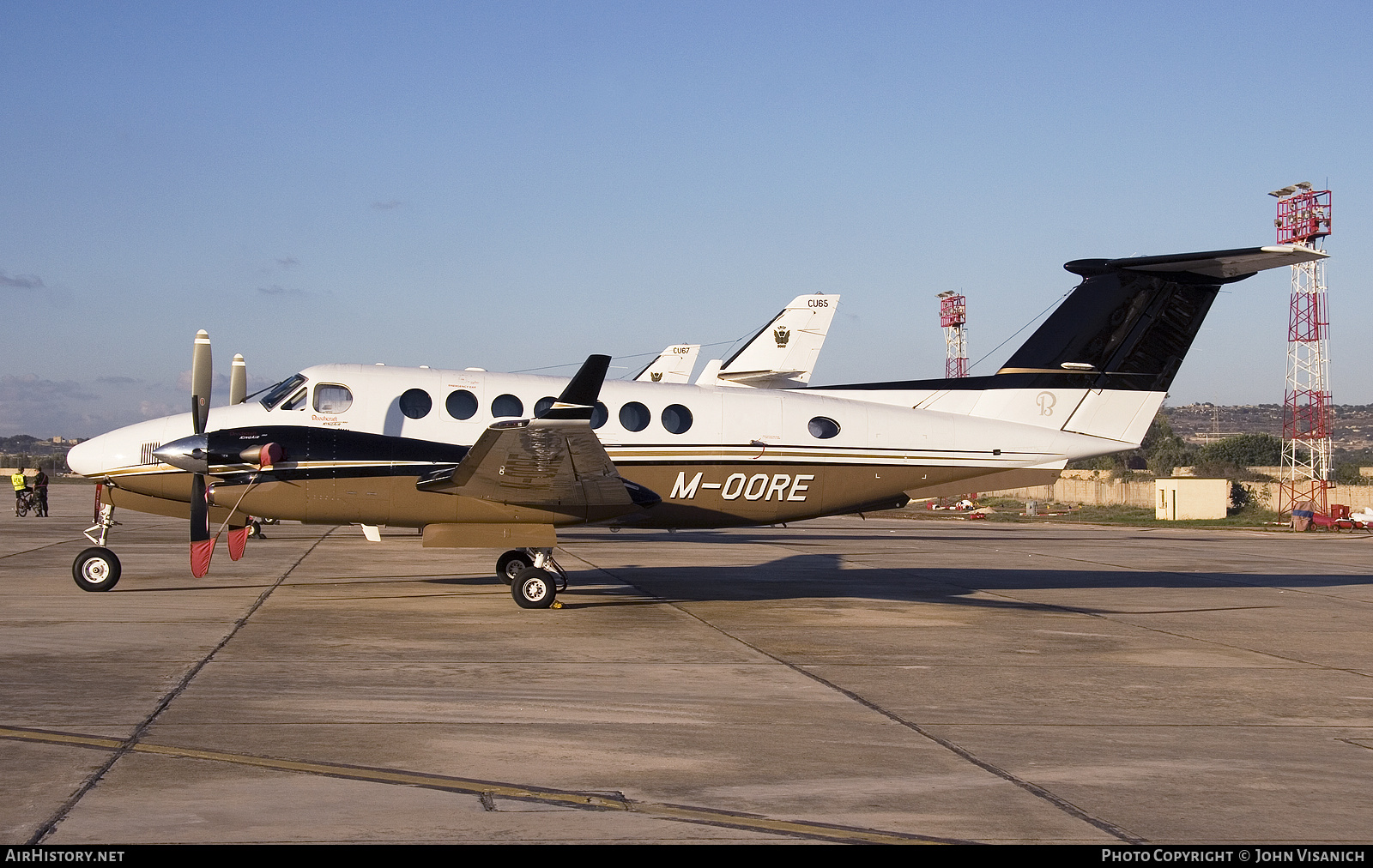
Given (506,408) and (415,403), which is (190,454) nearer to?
(415,403)

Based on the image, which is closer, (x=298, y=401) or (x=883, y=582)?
(x=298, y=401)

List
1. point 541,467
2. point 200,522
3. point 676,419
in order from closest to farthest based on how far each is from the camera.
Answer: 1. point 541,467
2. point 200,522
3. point 676,419

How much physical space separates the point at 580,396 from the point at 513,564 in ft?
12.8

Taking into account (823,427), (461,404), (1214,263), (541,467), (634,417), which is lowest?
(541,467)

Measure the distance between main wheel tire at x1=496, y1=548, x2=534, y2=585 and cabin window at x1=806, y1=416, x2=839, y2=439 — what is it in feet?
14.5

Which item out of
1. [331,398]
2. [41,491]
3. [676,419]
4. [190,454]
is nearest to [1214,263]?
[676,419]

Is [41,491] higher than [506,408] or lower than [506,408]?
lower

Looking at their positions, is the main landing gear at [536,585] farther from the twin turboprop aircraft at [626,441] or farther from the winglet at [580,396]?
the winglet at [580,396]

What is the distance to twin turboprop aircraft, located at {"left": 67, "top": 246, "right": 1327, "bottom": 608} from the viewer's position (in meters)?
14.6

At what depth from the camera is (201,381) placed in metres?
15.0

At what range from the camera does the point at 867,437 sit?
1662 centimetres

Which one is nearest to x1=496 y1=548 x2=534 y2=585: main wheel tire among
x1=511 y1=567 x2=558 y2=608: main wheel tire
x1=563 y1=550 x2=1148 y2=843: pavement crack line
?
x1=511 y1=567 x2=558 y2=608: main wheel tire

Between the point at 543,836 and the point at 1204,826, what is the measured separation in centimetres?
338

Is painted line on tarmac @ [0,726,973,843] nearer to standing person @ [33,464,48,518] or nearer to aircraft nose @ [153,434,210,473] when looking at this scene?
aircraft nose @ [153,434,210,473]
